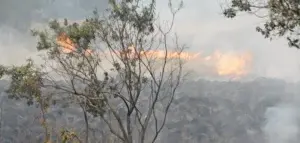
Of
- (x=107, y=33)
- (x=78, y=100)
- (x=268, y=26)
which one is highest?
(x=107, y=33)

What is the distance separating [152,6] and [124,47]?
3023mm

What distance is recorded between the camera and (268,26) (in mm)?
19422

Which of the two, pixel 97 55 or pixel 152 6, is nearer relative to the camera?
pixel 152 6

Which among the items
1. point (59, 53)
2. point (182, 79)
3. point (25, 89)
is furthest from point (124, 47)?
point (25, 89)

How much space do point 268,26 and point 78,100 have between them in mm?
16057

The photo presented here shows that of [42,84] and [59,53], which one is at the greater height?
[59,53]

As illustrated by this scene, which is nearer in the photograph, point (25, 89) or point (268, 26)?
point (268, 26)

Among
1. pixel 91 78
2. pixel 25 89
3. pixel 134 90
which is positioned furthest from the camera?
pixel 25 89

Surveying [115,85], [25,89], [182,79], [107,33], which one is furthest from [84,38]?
[25,89]

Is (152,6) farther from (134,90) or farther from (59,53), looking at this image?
(59,53)

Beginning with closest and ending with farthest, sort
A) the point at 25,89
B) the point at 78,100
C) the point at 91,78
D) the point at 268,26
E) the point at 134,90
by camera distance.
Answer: the point at 268,26 → the point at 134,90 → the point at 91,78 → the point at 78,100 → the point at 25,89

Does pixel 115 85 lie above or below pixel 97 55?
below

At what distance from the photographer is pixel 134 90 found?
27.6m

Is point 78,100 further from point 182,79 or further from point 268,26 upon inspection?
point 268,26
